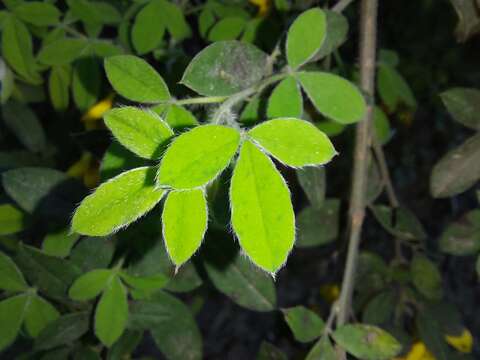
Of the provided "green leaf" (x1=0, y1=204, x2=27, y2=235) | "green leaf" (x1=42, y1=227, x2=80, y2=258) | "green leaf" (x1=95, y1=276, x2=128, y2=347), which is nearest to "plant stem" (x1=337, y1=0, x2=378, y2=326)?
"green leaf" (x1=95, y1=276, x2=128, y2=347)

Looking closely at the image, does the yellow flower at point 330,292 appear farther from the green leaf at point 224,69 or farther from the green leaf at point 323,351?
the green leaf at point 224,69

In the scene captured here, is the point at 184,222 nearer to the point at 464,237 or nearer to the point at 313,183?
the point at 313,183

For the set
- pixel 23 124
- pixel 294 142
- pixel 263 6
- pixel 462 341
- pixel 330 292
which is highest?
pixel 294 142

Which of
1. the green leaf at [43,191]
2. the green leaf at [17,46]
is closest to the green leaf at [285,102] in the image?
the green leaf at [43,191]

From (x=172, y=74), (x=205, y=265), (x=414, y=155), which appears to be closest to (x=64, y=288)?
(x=205, y=265)

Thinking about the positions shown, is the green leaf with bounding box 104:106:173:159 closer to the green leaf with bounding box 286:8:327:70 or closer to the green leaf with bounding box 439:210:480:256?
the green leaf with bounding box 286:8:327:70

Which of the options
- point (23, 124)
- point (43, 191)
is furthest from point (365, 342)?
point (23, 124)
